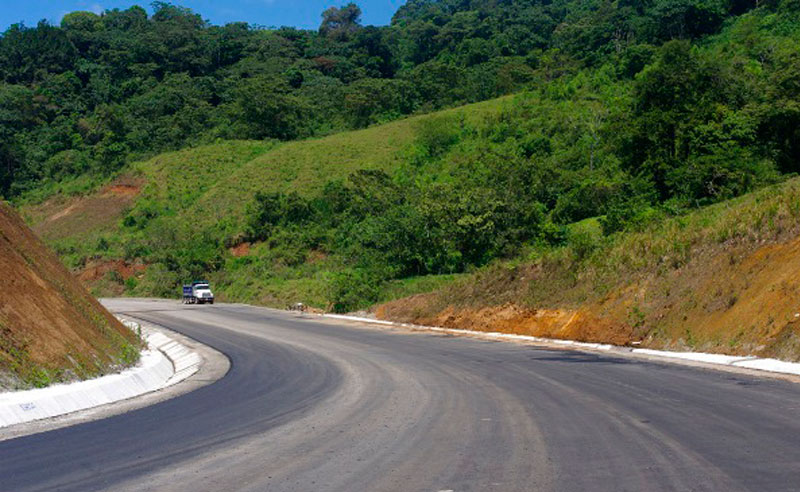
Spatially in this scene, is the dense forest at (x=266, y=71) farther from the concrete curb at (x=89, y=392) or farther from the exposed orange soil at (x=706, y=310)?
the concrete curb at (x=89, y=392)

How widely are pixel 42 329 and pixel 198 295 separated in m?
46.8

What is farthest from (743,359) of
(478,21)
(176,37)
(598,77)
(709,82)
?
(478,21)

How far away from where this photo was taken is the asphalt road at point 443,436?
6.91 meters

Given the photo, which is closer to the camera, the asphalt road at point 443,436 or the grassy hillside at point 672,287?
the asphalt road at point 443,436

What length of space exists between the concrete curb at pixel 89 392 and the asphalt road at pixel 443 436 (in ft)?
3.07

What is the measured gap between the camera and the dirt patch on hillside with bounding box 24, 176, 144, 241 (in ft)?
288

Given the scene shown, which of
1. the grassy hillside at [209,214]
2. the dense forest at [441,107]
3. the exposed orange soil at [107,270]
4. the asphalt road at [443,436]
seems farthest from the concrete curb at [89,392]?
the exposed orange soil at [107,270]

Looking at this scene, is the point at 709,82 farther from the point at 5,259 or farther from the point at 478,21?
the point at 478,21

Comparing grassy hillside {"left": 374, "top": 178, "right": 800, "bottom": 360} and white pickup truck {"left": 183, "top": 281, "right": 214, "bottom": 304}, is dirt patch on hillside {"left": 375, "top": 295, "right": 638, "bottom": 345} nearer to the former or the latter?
grassy hillside {"left": 374, "top": 178, "right": 800, "bottom": 360}

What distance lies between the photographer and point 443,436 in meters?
8.92

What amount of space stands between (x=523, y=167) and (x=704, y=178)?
62.3 feet

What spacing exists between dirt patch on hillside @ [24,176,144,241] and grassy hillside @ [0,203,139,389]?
75298mm

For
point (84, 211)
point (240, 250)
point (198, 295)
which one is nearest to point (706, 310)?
point (198, 295)

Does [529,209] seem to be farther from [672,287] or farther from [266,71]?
[266,71]
